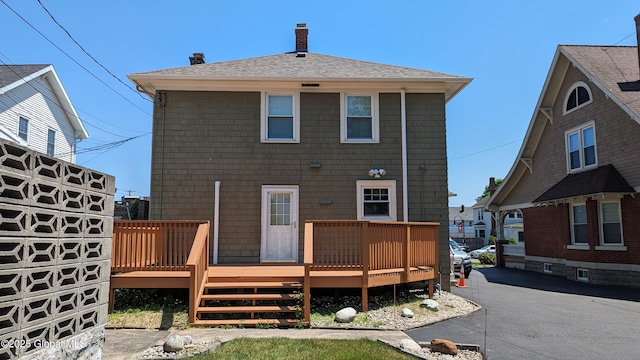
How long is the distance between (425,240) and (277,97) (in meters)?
5.18

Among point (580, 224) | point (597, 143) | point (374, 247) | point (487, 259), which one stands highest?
point (597, 143)

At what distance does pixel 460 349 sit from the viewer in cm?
613

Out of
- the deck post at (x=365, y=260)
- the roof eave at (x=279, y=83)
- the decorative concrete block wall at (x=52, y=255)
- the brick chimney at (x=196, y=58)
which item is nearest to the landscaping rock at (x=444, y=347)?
the deck post at (x=365, y=260)

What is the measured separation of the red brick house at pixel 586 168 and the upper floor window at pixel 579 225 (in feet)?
0.12

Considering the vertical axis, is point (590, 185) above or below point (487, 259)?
above

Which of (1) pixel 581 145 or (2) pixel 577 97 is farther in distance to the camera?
(2) pixel 577 97

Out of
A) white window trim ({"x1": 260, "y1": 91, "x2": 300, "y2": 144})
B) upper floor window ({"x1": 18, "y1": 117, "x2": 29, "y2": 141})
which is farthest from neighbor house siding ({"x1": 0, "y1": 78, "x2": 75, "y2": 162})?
white window trim ({"x1": 260, "y1": 91, "x2": 300, "y2": 144})

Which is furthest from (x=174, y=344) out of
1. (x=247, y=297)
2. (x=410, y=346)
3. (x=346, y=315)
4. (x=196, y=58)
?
(x=196, y=58)

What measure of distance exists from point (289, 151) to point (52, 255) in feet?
23.8

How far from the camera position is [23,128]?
682 inches

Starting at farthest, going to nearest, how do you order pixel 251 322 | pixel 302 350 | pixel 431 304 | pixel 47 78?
pixel 47 78
pixel 431 304
pixel 251 322
pixel 302 350

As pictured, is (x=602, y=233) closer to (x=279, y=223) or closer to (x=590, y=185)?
(x=590, y=185)

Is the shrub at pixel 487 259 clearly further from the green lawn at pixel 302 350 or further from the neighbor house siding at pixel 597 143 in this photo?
the green lawn at pixel 302 350

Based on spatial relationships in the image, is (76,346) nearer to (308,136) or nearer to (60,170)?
(60,170)
